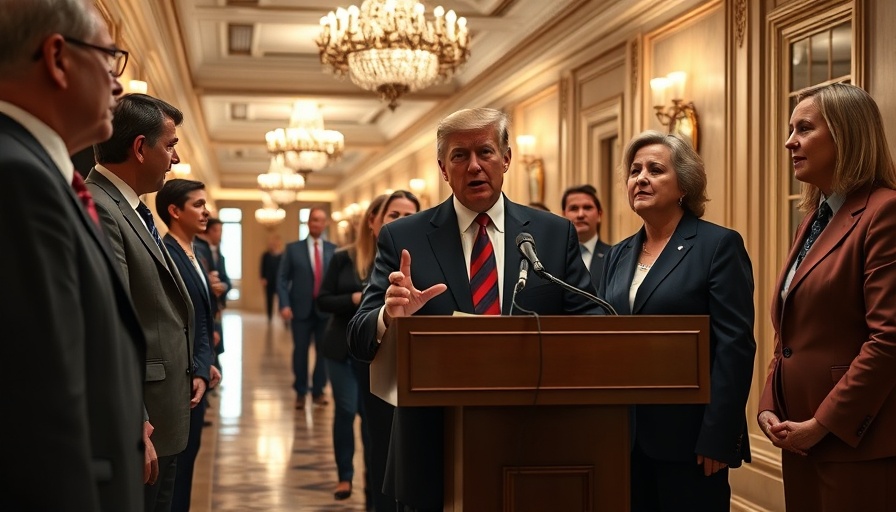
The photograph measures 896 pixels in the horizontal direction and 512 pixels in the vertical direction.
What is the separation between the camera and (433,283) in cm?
281

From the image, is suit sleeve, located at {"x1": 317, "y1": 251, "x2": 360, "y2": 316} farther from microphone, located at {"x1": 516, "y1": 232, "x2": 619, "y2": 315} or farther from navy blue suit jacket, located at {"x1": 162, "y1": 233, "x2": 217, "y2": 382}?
microphone, located at {"x1": 516, "y1": 232, "x2": 619, "y2": 315}

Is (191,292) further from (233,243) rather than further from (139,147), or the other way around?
(233,243)

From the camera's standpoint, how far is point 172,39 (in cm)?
1106

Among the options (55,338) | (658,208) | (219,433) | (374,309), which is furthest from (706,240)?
(219,433)

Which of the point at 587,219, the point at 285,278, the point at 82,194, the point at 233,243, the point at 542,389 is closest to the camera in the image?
the point at 82,194

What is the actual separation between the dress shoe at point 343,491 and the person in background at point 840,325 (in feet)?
12.3

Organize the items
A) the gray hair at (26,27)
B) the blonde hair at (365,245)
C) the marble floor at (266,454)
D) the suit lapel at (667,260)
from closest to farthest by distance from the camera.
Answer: the gray hair at (26,27), the suit lapel at (667,260), the blonde hair at (365,245), the marble floor at (266,454)

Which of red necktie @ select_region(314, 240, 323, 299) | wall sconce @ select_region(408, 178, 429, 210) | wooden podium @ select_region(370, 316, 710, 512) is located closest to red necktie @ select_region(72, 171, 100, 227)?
wooden podium @ select_region(370, 316, 710, 512)

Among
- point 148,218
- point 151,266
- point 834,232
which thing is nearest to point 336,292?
point 148,218

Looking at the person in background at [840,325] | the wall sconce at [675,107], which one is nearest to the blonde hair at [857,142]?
the person in background at [840,325]

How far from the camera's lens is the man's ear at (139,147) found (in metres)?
3.24

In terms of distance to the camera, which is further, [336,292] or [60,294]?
[336,292]

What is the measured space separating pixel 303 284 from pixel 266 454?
2.61 m

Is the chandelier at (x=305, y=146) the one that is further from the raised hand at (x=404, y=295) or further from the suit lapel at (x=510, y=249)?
the raised hand at (x=404, y=295)
